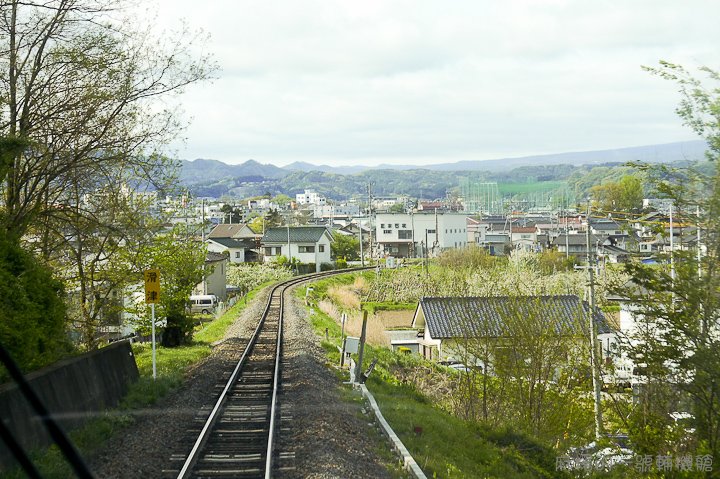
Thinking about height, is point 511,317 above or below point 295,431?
above

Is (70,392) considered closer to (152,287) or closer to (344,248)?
(152,287)

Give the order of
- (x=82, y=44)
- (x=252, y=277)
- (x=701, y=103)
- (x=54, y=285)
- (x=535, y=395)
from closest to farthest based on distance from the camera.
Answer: (x=701, y=103) < (x=54, y=285) < (x=82, y=44) < (x=535, y=395) < (x=252, y=277)

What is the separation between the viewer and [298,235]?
73875 mm

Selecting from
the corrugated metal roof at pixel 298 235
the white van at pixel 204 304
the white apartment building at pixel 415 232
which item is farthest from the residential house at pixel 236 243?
the white van at pixel 204 304

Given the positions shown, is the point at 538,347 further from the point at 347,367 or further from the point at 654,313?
the point at 654,313

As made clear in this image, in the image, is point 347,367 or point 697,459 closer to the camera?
point 697,459

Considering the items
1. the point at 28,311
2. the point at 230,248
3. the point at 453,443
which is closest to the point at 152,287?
the point at 28,311

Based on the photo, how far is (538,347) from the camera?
15703 mm

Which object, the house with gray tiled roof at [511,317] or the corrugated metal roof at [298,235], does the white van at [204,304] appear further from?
the corrugated metal roof at [298,235]

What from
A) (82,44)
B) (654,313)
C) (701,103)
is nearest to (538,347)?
(654,313)

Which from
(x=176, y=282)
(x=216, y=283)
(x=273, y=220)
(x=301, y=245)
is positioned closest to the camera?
(x=176, y=282)

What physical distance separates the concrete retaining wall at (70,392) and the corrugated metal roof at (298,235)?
188ft

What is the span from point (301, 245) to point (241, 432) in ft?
205

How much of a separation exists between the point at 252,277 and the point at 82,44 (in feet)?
152
